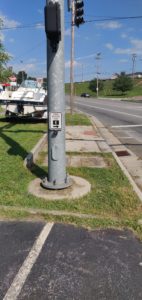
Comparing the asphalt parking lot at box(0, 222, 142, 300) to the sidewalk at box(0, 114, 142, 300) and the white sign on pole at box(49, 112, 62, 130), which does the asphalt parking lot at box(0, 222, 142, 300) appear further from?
the white sign on pole at box(49, 112, 62, 130)

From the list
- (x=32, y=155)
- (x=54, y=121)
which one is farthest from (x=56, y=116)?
(x=32, y=155)

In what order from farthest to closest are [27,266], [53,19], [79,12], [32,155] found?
[79,12]
[32,155]
[53,19]
[27,266]

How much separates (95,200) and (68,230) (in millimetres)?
1084

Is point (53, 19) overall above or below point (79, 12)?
below

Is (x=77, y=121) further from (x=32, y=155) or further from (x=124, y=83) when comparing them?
(x=124, y=83)

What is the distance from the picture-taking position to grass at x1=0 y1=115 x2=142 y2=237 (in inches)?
185

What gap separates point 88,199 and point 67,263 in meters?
1.87

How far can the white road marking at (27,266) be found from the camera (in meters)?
3.08

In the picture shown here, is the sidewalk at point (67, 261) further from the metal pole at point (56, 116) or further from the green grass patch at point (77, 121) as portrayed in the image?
the green grass patch at point (77, 121)

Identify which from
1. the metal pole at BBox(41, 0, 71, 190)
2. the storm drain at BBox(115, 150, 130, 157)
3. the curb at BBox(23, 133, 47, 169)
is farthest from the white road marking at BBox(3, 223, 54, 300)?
the storm drain at BBox(115, 150, 130, 157)

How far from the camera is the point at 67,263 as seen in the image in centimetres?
359

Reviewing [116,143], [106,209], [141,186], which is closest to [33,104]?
[116,143]

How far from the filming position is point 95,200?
535 centimetres

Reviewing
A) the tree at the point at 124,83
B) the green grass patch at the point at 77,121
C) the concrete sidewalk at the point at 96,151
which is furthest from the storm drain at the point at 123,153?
the tree at the point at 124,83
